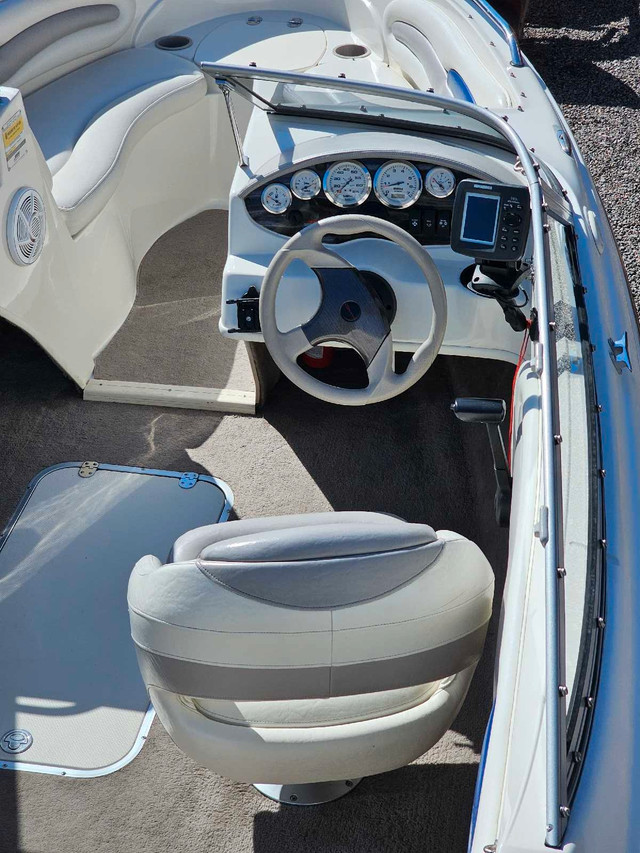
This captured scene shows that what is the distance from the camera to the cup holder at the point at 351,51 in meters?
3.11

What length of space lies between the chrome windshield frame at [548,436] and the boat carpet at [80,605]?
107cm

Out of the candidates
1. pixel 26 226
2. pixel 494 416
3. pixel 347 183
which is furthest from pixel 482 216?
pixel 26 226

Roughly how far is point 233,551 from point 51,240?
4.72 feet

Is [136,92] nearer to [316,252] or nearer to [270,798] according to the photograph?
[316,252]

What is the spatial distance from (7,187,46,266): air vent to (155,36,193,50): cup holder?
1.39m

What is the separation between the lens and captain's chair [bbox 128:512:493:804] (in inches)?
43.3

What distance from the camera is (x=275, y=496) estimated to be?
89.7 inches

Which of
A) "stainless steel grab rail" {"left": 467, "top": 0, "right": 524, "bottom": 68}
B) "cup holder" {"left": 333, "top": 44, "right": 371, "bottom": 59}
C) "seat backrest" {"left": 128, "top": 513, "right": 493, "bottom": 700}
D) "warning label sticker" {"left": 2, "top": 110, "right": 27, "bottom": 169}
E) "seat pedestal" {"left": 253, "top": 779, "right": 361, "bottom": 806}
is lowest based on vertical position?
"seat pedestal" {"left": 253, "top": 779, "right": 361, "bottom": 806}

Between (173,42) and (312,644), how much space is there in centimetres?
287

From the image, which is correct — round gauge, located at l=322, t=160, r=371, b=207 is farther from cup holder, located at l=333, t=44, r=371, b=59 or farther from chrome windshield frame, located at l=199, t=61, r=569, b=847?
cup holder, located at l=333, t=44, r=371, b=59

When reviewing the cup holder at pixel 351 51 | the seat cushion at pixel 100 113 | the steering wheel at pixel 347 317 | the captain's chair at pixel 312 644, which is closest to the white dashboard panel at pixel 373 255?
the steering wheel at pixel 347 317

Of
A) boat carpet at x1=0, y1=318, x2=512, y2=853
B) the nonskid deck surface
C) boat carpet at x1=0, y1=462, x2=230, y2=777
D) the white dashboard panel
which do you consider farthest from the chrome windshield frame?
boat carpet at x1=0, y1=462, x2=230, y2=777

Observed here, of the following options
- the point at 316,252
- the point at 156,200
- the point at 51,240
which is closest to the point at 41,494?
the point at 51,240

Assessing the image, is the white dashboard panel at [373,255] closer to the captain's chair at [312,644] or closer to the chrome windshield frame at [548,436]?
the chrome windshield frame at [548,436]
